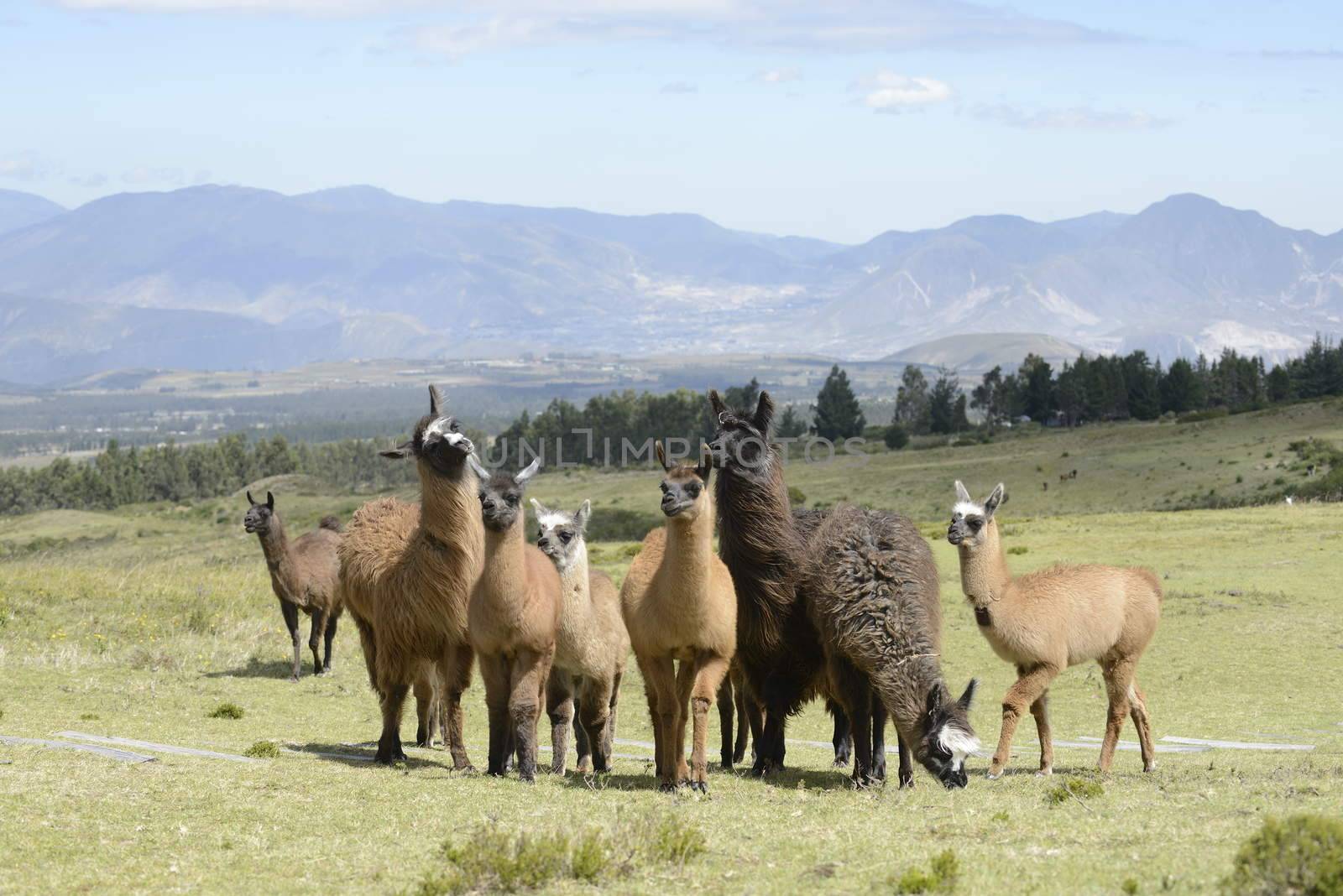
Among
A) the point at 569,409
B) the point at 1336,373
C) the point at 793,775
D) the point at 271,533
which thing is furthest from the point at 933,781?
the point at 569,409

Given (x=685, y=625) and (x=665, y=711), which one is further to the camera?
(x=665, y=711)

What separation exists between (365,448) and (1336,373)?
328 ft

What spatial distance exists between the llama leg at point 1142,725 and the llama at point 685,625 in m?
4.48

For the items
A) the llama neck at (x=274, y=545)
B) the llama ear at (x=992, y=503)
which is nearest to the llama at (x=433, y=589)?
the llama ear at (x=992, y=503)

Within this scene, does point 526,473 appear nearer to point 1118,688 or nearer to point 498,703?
point 498,703

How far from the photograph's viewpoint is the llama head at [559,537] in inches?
489

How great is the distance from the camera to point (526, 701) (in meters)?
11.7

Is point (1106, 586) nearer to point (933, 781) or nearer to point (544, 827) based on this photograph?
point (933, 781)

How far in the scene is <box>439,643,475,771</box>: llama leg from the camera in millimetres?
12594

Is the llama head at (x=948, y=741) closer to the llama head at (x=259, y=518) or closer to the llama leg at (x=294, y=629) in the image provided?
the llama leg at (x=294, y=629)

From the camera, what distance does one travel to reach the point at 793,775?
12.5 meters

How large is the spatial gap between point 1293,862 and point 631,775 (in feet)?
21.7

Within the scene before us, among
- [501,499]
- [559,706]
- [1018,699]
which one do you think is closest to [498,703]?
[559,706]

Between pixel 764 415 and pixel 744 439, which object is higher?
pixel 764 415
